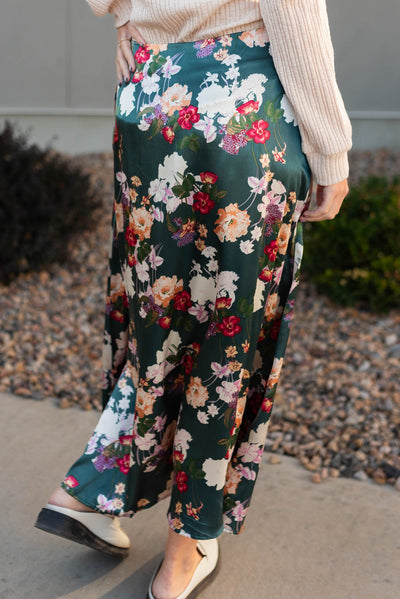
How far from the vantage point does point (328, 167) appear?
4.26 ft

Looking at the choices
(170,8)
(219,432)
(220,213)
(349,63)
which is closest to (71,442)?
(219,432)

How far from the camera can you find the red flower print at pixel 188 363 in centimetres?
147

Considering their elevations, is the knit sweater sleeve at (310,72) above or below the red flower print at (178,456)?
above

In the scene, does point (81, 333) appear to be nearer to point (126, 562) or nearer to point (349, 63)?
point (126, 562)

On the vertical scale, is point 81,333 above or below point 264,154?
below

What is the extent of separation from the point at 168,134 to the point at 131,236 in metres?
0.26

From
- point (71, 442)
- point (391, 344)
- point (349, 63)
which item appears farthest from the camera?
point (349, 63)

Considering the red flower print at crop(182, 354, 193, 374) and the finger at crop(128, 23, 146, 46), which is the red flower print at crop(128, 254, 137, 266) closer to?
the red flower print at crop(182, 354, 193, 374)

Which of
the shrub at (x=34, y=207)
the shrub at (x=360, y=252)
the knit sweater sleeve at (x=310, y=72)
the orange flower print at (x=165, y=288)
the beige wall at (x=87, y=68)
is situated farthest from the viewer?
the beige wall at (x=87, y=68)

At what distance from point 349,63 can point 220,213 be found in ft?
16.5

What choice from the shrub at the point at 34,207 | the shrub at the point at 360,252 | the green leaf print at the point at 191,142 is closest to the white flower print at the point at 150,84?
the green leaf print at the point at 191,142

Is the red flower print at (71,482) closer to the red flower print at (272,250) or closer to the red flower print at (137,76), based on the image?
the red flower print at (272,250)

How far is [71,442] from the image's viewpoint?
2381 mm

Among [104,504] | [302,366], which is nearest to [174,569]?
[104,504]
